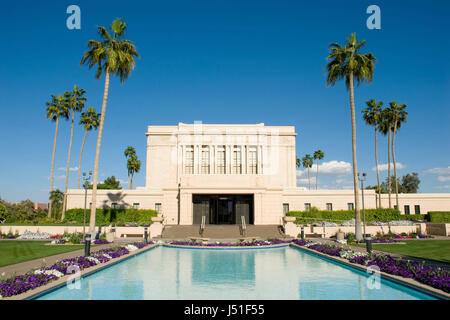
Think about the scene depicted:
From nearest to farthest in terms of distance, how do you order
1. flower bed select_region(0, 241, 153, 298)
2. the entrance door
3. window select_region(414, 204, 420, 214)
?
flower bed select_region(0, 241, 153, 298) → the entrance door → window select_region(414, 204, 420, 214)

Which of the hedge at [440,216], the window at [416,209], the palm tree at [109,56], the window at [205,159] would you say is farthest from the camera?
the window at [205,159]

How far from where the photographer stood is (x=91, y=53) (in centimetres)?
2495

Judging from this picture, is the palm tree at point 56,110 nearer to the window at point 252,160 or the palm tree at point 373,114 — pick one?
the window at point 252,160

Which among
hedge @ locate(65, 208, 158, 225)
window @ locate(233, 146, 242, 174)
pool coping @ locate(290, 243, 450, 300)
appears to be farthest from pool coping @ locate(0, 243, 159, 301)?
window @ locate(233, 146, 242, 174)

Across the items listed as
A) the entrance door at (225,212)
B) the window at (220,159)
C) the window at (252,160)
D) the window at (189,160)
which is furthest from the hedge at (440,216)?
the window at (189,160)

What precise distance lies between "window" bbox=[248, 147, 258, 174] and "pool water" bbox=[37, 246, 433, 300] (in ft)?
106

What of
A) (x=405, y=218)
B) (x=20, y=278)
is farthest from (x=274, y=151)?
(x=20, y=278)

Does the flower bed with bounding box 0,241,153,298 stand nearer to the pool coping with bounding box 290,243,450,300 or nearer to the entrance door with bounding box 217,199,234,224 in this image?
the pool coping with bounding box 290,243,450,300

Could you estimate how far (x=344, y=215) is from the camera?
4038cm

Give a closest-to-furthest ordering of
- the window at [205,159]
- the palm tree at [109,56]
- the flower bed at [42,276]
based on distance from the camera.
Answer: the flower bed at [42,276]
the palm tree at [109,56]
the window at [205,159]

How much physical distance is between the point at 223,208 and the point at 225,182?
11.5ft

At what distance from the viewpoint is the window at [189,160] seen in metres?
49.2

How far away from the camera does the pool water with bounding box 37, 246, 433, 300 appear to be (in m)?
9.41
